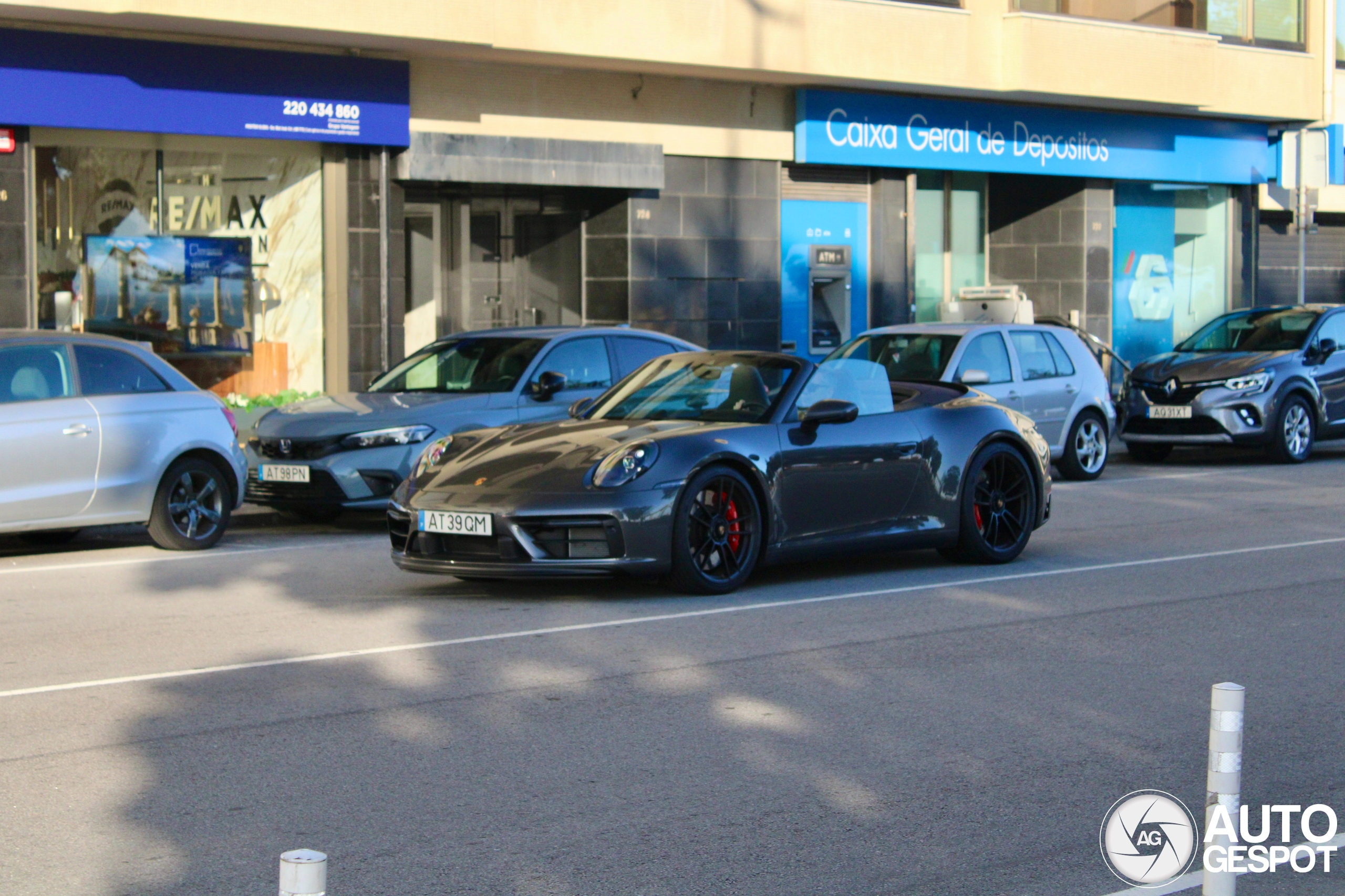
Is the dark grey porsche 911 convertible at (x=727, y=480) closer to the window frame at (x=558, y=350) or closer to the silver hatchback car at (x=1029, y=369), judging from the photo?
the window frame at (x=558, y=350)

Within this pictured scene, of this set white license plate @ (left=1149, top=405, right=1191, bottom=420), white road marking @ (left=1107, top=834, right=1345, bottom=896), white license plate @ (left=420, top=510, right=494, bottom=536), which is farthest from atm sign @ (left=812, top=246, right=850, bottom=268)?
white road marking @ (left=1107, top=834, right=1345, bottom=896)

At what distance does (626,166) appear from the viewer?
20.2 meters

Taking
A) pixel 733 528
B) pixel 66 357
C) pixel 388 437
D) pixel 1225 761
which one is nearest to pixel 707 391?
pixel 733 528

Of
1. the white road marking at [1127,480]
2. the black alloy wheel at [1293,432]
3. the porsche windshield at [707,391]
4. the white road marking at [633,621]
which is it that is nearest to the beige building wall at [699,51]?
the black alloy wheel at [1293,432]

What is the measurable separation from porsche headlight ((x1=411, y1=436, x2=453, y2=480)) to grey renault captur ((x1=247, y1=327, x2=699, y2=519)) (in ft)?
8.30

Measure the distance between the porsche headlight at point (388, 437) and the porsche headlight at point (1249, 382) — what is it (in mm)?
9385

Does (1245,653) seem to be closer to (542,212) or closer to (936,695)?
(936,695)

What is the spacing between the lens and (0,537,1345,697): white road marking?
6.89 m

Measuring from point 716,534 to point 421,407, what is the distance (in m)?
4.13

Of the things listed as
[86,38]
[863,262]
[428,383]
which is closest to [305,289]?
[86,38]

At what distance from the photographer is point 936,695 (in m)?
6.63

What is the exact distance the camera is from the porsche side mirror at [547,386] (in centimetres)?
1250

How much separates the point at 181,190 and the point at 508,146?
374 cm

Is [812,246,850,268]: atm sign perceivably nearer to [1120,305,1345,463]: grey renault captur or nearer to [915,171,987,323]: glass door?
[915,171,987,323]: glass door
